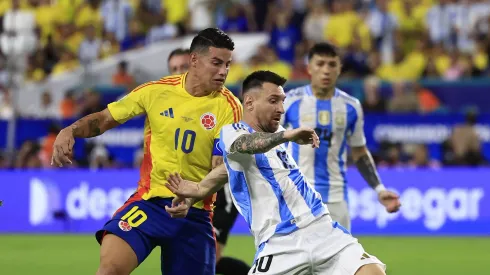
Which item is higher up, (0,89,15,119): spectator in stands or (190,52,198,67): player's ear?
(190,52,198,67): player's ear

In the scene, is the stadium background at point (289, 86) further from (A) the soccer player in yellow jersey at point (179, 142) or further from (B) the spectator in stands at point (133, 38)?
(A) the soccer player in yellow jersey at point (179, 142)

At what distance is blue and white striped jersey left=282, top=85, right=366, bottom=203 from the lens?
30.2 feet

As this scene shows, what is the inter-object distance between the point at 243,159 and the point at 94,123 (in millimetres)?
1272

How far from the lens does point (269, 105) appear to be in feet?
21.1

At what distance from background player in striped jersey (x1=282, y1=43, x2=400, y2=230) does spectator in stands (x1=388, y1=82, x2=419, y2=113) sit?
932 cm

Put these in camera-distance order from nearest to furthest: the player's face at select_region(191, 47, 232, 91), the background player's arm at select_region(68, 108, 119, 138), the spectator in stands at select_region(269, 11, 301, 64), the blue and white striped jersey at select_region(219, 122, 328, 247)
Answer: the blue and white striped jersey at select_region(219, 122, 328, 247)
the background player's arm at select_region(68, 108, 119, 138)
the player's face at select_region(191, 47, 232, 91)
the spectator in stands at select_region(269, 11, 301, 64)

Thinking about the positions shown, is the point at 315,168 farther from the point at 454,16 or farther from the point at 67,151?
the point at 454,16

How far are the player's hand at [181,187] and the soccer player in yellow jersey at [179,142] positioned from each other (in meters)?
0.52

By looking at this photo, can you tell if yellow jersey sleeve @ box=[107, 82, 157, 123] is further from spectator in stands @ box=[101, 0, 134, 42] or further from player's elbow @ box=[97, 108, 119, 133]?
spectator in stands @ box=[101, 0, 134, 42]

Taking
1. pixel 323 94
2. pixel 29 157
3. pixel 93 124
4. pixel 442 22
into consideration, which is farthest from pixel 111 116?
pixel 442 22

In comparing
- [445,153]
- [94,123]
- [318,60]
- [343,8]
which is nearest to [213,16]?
[343,8]

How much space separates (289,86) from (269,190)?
40.5 ft

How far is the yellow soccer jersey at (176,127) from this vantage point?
23.5ft

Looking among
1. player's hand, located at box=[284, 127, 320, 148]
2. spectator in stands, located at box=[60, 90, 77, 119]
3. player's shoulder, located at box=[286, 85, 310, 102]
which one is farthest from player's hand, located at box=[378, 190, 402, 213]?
spectator in stands, located at box=[60, 90, 77, 119]
